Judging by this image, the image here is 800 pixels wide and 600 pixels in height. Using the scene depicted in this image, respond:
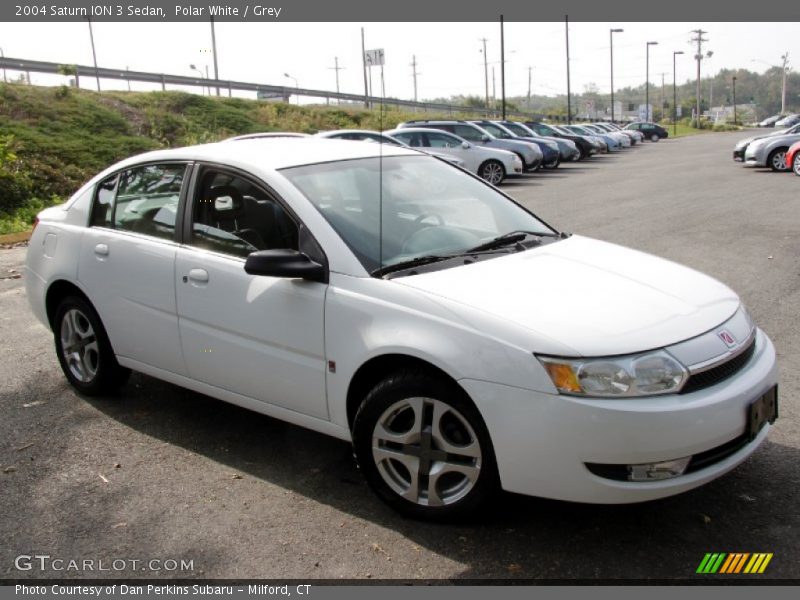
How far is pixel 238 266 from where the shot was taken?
13.5 ft

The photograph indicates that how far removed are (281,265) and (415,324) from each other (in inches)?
27.7

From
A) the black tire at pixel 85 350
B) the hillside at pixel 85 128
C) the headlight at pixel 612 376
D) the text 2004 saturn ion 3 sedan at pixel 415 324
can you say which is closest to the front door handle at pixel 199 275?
the text 2004 saturn ion 3 sedan at pixel 415 324

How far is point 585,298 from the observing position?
349cm

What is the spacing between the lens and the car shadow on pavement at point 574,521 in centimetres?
322

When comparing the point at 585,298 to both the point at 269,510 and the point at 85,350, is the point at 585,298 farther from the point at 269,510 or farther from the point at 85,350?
the point at 85,350

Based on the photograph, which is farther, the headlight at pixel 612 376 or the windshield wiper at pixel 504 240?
the windshield wiper at pixel 504 240

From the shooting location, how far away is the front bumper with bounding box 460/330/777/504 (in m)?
3.04

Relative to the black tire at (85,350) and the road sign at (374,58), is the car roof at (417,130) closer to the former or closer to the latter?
the black tire at (85,350)

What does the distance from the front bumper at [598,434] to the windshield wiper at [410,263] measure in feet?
2.42

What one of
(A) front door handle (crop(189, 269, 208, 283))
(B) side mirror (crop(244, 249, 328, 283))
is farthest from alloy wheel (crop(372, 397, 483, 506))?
(A) front door handle (crop(189, 269, 208, 283))

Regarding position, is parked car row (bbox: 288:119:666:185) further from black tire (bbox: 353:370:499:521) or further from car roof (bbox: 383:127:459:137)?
black tire (bbox: 353:370:499:521)

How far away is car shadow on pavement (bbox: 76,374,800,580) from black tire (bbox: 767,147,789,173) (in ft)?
65.2

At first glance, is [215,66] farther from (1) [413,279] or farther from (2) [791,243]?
(1) [413,279]

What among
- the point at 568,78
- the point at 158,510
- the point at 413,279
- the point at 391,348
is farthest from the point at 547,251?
the point at 568,78
